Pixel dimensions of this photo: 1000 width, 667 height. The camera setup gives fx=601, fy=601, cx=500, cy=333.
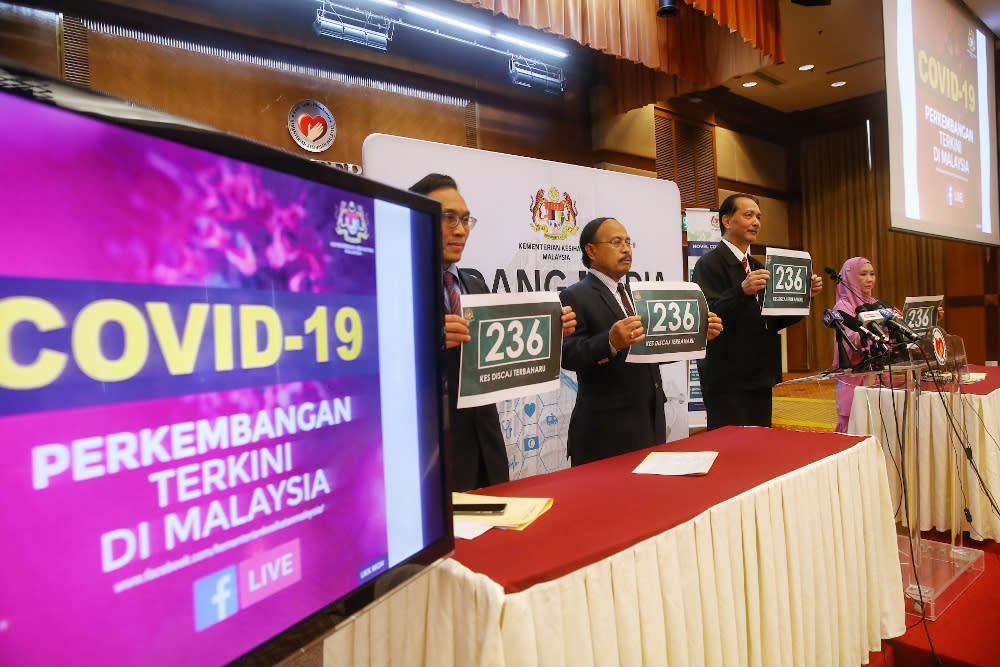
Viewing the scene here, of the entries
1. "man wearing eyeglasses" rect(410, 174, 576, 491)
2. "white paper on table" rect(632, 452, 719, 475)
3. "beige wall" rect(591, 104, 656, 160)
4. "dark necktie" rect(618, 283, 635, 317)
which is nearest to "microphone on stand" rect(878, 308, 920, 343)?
"dark necktie" rect(618, 283, 635, 317)

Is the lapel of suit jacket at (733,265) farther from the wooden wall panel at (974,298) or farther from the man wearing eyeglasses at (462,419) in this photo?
the wooden wall panel at (974,298)

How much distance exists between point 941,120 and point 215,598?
15.2 feet

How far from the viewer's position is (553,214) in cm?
316

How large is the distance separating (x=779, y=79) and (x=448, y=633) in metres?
7.33

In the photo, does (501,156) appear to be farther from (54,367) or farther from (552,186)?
(54,367)

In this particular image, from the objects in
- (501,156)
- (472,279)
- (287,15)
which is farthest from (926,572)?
(287,15)

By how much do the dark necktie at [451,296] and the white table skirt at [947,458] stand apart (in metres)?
1.67

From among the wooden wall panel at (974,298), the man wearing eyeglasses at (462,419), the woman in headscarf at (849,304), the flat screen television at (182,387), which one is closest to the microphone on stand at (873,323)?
the woman in headscarf at (849,304)

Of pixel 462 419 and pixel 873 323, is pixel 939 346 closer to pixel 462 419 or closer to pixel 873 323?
pixel 873 323

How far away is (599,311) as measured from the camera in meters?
2.01

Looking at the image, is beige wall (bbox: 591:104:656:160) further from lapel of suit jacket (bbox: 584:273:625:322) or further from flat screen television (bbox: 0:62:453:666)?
flat screen television (bbox: 0:62:453:666)

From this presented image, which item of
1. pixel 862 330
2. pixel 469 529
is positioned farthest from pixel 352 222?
pixel 862 330

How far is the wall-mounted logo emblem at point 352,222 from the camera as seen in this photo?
2.11 feet

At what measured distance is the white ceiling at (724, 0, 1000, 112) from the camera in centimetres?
507
